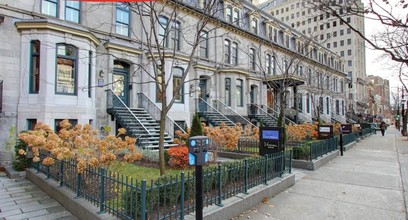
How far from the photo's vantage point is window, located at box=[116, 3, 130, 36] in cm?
1517

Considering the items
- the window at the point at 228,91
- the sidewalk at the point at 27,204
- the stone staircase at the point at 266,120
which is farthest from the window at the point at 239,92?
the sidewalk at the point at 27,204

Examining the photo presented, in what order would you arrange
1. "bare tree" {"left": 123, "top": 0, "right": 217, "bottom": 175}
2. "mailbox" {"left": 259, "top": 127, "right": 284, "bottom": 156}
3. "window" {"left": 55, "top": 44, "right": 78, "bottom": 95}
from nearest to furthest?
"bare tree" {"left": 123, "top": 0, "right": 217, "bottom": 175} → "mailbox" {"left": 259, "top": 127, "right": 284, "bottom": 156} → "window" {"left": 55, "top": 44, "right": 78, "bottom": 95}

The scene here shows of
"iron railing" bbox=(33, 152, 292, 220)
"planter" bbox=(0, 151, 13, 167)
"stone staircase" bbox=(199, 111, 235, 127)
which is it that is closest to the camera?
"iron railing" bbox=(33, 152, 292, 220)

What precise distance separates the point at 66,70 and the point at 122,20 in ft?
16.6

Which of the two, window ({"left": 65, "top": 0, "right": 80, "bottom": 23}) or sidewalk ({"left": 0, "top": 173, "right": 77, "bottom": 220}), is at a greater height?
window ({"left": 65, "top": 0, "right": 80, "bottom": 23})

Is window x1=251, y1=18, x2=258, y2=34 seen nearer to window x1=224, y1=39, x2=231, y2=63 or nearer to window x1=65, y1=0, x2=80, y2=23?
window x1=224, y1=39, x2=231, y2=63

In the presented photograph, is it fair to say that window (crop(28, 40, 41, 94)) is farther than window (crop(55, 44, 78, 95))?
No

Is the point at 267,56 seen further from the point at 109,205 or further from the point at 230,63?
the point at 109,205

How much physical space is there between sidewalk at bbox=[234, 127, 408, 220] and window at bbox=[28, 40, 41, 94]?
11.0m

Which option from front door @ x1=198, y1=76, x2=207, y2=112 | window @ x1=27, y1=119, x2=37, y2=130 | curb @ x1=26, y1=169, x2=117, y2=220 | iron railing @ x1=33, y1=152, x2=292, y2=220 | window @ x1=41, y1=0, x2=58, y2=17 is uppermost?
window @ x1=41, y1=0, x2=58, y2=17

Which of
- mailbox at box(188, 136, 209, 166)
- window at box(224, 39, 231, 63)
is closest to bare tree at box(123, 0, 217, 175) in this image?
mailbox at box(188, 136, 209, 166)

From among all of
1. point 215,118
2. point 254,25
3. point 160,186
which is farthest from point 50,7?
point 254,25

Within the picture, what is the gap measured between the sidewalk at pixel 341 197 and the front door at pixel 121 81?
11.0 m

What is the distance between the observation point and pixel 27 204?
19.6 ft
